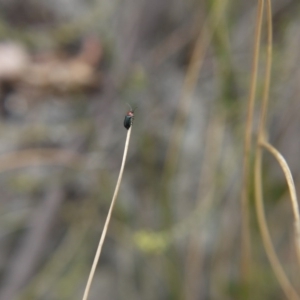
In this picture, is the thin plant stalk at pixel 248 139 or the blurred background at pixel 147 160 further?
the blurred background at pixel 147 160

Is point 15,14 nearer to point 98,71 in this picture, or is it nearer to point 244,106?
point 98,71

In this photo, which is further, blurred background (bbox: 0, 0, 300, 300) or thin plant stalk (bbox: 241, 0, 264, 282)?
blurred background (bbox: 0, 0, 300, 300)

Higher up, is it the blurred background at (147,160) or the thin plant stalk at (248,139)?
the blurred background at (147,160)

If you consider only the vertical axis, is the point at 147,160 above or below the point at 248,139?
above

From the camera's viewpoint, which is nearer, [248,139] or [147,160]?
[248,139]

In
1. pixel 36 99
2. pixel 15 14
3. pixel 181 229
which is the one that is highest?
pixel 15 14

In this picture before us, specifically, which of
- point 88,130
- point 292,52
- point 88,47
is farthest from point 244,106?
point 88,47

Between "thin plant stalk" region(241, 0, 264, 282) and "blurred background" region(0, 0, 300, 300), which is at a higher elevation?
"blurred background" region(0, 0, 300, 300)

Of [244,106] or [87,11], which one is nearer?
[244,106]
